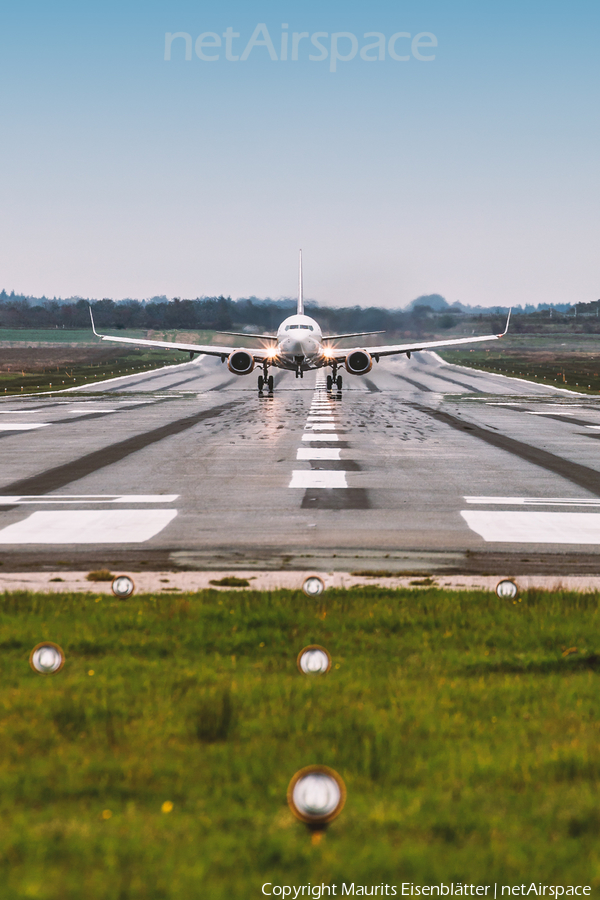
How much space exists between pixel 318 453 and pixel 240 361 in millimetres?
25419

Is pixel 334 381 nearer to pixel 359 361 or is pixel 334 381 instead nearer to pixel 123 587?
pixel 359 361

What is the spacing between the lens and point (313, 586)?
11219 millimetres

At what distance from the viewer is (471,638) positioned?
9.70 metres

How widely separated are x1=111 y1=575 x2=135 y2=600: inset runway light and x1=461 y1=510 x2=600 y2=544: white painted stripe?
282 inches

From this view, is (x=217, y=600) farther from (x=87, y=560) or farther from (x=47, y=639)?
(x=87, y=560)

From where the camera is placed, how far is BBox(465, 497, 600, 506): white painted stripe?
780 inches

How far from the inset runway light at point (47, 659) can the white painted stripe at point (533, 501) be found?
13147mm

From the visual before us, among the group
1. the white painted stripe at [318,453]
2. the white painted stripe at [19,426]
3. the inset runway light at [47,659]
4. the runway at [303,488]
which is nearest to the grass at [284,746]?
the inset runway light at [47,659]

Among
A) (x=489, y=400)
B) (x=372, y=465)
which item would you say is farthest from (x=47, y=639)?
(x=489, y=400)

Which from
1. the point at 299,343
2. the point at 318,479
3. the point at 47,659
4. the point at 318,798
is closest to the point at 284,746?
the point at 318,798

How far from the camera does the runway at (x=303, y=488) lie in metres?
14.9

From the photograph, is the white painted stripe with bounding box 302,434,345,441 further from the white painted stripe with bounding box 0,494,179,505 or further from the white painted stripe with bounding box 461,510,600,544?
the white painted stripe with bounding box 461,510,600,544

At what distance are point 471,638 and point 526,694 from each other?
185 centimetres

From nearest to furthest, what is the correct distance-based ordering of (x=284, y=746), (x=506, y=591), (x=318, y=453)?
1. (x=284, y=746)
2. (x=506, y=591)
3. (x=318, y=453)
